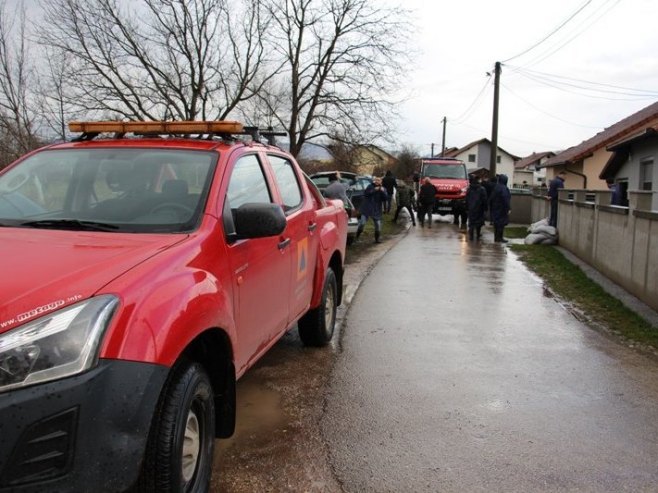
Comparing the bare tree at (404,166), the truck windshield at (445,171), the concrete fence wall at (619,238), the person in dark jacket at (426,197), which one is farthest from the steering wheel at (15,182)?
the bare tree at (404,166)

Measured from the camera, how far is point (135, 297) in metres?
2.18

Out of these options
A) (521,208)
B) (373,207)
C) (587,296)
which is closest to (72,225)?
(587,296)

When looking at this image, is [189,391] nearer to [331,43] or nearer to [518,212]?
[518,212]

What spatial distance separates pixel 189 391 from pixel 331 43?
24.4 m

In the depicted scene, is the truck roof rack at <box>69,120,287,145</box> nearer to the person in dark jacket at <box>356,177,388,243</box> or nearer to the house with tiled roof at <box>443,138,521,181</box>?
the person in dark jacket at <box>356,177,388,243</box>

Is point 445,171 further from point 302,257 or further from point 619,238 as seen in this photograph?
point 302,257

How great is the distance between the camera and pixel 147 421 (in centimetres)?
209

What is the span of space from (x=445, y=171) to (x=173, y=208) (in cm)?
2153

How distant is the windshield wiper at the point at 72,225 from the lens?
2895 millimetres

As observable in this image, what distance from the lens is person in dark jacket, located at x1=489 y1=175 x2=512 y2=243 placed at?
49.5ft

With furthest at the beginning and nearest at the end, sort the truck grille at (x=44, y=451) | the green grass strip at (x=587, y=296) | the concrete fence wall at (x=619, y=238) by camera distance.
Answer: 1. the concrete fence wall at (x=619, y=238)
2. the green grass strip at (x=587, y=296)
3. the truck grille at (x=44, y=451)

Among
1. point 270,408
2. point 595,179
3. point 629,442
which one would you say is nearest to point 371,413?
point 270,408

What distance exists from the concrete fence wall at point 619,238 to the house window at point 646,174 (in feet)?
12.3

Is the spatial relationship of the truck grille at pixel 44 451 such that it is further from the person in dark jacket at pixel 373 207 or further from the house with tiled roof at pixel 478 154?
the house with tiled roof at pixel 478 154
